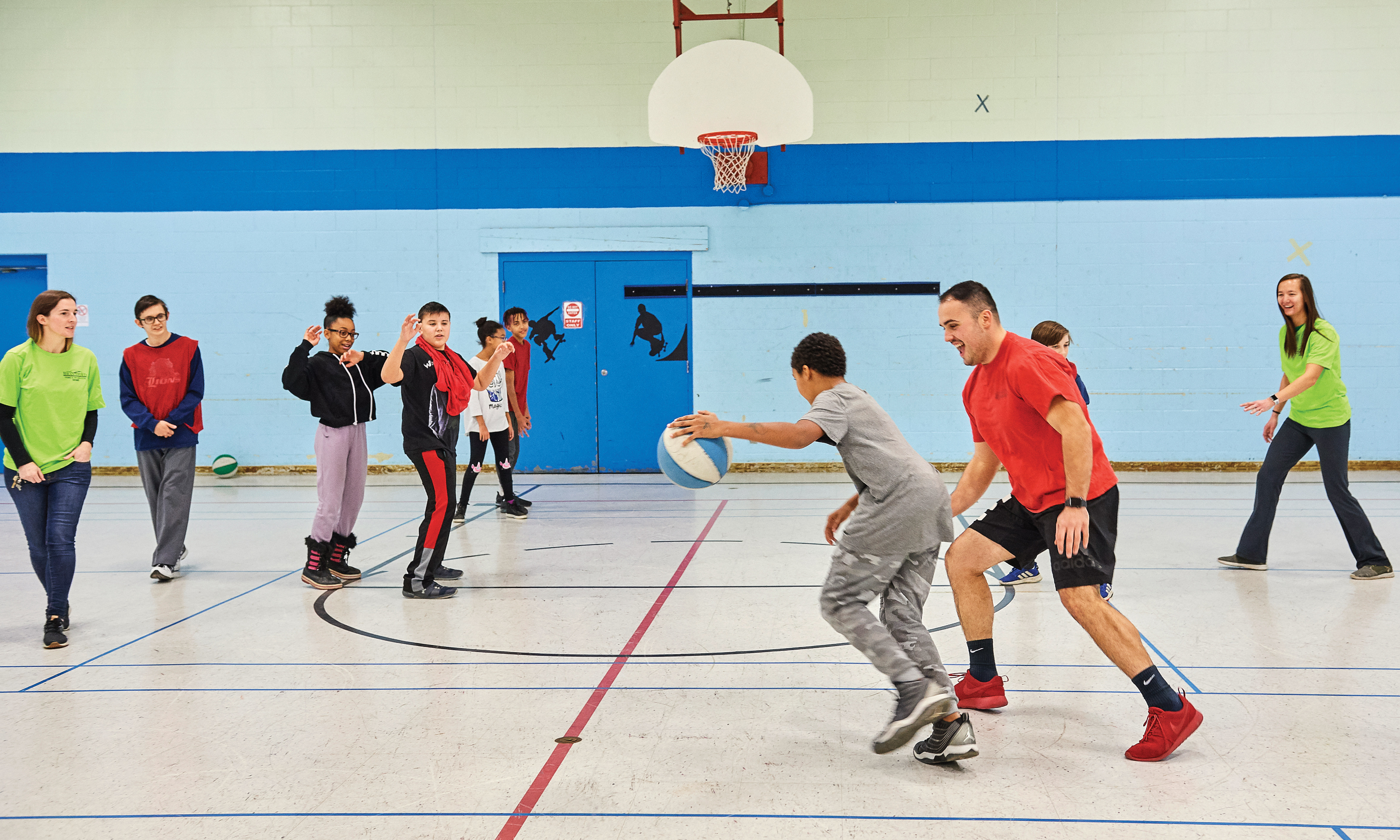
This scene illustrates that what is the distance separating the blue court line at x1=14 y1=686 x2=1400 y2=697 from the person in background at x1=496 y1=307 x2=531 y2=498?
16.1ft

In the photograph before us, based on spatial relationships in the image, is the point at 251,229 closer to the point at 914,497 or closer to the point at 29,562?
the point at 29,562

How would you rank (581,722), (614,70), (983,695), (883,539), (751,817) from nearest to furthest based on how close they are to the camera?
(751,817)
(883,539)
(581,722)
(983,695)
(614,70)

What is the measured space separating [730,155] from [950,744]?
8.21 metres

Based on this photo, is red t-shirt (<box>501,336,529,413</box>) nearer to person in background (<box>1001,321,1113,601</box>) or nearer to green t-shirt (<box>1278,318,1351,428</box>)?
person in background (<box>1001,321,1113,601</box>)

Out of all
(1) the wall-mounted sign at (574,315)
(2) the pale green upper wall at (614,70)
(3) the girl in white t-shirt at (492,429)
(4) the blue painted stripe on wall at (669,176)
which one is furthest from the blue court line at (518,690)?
(2) the pale green upper wall at (614,70)

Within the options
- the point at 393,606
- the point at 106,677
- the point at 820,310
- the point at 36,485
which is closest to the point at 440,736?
the point at 106,677

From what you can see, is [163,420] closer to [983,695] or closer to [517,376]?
[517,376]

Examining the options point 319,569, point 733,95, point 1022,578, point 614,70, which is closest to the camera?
point 1022,578

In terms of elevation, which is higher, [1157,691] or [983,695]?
[1157,691]

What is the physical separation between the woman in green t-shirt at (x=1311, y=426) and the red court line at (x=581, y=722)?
146 inches

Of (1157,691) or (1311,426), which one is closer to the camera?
(1157,691)

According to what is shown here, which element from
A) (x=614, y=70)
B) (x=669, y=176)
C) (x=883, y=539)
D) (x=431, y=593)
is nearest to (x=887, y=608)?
(x=883, y=539)

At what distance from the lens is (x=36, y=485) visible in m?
4.72

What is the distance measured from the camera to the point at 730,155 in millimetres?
10328
